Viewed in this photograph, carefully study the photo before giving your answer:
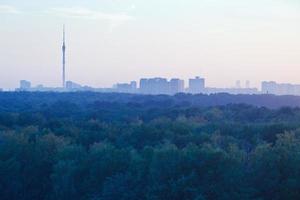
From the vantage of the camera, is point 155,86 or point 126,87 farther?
point 126,87

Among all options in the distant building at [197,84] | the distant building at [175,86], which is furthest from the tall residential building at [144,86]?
the distant building at [197,84]

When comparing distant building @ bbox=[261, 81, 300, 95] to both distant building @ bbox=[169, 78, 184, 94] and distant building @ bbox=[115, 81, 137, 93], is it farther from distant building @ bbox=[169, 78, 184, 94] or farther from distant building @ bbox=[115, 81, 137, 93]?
distant building @ bbox=[115, 81, 137, 93]

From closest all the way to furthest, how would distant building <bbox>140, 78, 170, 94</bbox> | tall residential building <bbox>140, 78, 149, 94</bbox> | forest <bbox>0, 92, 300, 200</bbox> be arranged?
forest <bbox>0, 92, 300, 200</bbox>, distant building <bbox>140, 78, 170, 94</bbox>, tall residential building <bbox>140, 78, 149, 94</bbox>

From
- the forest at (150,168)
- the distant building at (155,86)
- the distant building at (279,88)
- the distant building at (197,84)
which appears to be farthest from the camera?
the distant building at (197,84)

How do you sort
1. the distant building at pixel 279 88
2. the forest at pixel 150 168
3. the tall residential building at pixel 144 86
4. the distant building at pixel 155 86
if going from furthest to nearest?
the tall residential building at pixel 144 86
the distant building at pixel 155 86
the distant building at pixel 279 88
the forest at pixel 150 168

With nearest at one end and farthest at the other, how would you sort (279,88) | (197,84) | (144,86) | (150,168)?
(150,168) < (279,88) < (144,86) < (197,84)

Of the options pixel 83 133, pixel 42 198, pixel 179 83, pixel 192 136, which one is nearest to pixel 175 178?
pixel 42 198

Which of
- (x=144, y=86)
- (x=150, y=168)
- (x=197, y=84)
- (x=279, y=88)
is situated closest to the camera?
(x=150, y=168)

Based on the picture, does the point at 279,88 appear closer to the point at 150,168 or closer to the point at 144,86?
the point at 144,86

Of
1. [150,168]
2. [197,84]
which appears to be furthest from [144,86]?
[150,168]

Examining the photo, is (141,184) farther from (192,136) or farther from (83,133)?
(83,133)

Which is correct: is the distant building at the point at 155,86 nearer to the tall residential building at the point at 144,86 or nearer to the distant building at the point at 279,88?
the tall residential building at the point at 144,86

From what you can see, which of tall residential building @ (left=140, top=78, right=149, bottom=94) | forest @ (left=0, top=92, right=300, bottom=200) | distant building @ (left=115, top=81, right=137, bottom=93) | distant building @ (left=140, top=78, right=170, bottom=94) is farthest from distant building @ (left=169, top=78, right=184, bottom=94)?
forest @ (left=0, top=92, right=300, bottom=200)
